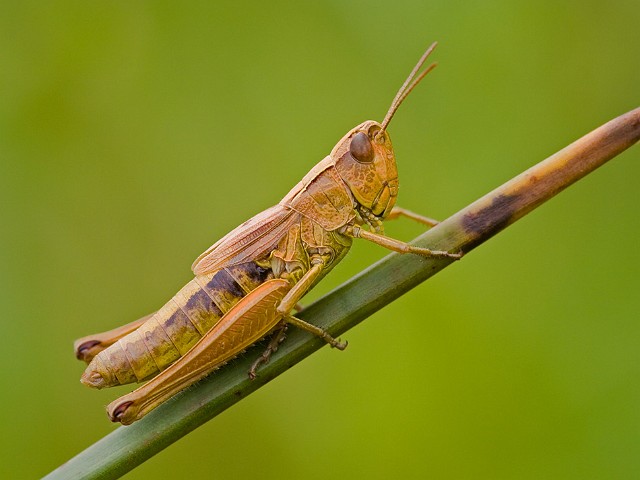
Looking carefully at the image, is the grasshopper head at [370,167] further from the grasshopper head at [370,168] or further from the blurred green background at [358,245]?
the blurred green background at [358,245]

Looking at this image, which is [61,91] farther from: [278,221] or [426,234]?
[426,234]

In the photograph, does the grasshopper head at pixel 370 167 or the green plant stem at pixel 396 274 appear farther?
the grasshopper head at pixel 370 167

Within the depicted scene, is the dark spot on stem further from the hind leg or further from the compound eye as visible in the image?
the hind leg

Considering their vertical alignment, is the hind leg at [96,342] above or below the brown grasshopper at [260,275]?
above

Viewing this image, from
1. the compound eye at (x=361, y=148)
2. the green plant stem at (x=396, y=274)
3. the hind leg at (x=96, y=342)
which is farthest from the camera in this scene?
the compound eye at (x=361, y=148)

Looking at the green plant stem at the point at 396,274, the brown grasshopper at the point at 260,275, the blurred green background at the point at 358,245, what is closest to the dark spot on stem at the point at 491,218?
the green plant stem at the point at 396,274

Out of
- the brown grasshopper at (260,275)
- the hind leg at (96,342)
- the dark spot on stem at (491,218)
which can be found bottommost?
the dark spot on stem at (491,218)

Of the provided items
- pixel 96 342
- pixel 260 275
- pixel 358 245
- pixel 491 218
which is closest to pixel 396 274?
pixel 491 218

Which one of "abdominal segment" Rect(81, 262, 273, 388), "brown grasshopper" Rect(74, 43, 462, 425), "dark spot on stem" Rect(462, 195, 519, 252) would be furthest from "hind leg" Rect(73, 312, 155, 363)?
"dark spot on stem" Rect(462, 195, 519, 252)
